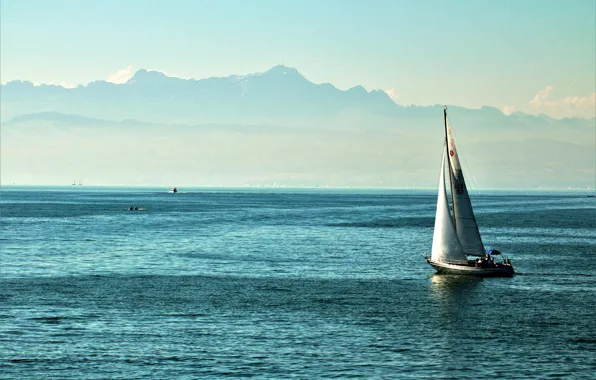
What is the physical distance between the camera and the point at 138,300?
71.5m

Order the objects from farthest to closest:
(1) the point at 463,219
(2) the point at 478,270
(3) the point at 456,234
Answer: (1) the point at 463,219 → (3) the point at 456,234 → (2) the point at 478,270

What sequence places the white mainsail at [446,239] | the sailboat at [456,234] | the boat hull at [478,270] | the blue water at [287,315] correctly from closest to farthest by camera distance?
the blue water at [287,315] → the boat hull at [478,270] → the sailboat at [456,234] → the white mainsail at [446,239]

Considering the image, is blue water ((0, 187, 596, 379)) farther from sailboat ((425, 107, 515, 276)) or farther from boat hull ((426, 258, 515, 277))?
sailboat ((425, 107, 515, 276))

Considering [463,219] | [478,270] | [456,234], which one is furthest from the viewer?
Answer: [463,219]

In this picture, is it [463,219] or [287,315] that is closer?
[287,315]

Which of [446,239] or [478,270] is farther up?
[446,239]

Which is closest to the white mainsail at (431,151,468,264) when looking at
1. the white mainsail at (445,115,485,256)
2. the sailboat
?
the sailboat

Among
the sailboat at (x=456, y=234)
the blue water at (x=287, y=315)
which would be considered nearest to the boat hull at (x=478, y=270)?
the sailboat at (x=456, y=234)

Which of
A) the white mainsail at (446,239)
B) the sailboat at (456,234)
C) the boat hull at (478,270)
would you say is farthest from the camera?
the white mainsail at (446,239)

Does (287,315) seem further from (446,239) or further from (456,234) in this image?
(456,234)

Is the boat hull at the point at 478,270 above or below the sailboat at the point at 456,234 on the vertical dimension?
below

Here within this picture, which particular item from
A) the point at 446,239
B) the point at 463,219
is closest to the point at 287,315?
the point at 446,239

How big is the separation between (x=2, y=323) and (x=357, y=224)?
452ft

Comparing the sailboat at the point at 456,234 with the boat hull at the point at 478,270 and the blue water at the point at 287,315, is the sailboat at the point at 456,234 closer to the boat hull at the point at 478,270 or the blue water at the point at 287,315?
the boat hull at the point at 478,270
